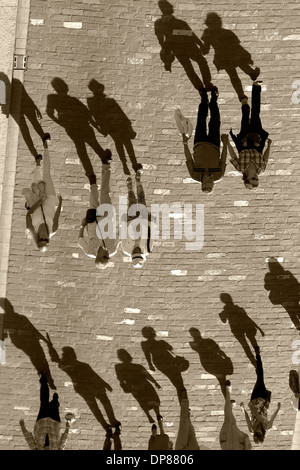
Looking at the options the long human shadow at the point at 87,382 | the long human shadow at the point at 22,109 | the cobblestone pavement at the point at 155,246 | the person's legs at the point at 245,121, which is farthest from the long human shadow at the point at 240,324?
the long human shadow at the point at 22,109

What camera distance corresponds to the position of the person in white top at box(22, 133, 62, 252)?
16.8 meters

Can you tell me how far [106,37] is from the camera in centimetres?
1864

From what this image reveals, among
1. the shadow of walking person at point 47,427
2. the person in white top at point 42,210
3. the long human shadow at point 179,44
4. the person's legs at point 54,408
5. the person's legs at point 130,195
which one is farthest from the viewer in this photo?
the long human shadow at point 179,44

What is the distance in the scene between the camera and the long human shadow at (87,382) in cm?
1862

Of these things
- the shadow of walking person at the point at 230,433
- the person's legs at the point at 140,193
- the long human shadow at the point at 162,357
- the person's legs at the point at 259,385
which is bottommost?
the shadow of walking person at the point at 230,433

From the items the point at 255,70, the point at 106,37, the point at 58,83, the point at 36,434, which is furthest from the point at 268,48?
the point at 36,434

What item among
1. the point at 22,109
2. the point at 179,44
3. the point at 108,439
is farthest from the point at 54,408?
the point at 179,44

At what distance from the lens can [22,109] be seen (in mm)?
18547

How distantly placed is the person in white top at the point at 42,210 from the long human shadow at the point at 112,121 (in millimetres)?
1961

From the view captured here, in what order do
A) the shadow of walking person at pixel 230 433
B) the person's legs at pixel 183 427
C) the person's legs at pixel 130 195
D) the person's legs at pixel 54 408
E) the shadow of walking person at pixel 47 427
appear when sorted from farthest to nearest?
the person's legs at pixel 130 195 < the person's legs at pixel 183 427 < the person's legs at pixel 54 408 < the shadow of walking person at pixel 230 433 < the shadow of walking person at pixel 47 427

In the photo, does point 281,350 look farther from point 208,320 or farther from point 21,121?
point 21,121

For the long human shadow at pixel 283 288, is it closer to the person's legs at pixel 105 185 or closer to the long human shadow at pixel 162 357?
the long human shadow at pixel 162 357

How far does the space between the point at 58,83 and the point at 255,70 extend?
4623 mm

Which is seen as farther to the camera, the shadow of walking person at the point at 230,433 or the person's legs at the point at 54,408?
the person's legs at the point at 54,408
